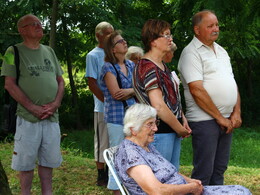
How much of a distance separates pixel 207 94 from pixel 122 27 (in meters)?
7.51

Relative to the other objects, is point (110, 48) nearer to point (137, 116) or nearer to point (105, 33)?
point (105, 33)

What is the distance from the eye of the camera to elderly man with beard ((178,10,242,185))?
4504mm

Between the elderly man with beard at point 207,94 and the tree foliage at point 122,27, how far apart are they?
0.31m

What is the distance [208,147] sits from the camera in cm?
456

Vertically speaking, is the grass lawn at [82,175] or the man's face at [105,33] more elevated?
the man's face at [105,33]

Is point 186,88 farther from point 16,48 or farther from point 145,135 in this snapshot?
point 16,48

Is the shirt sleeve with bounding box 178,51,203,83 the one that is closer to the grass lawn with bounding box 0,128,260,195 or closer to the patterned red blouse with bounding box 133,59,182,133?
the patterned red blouse with bounding box 133,59,182,133

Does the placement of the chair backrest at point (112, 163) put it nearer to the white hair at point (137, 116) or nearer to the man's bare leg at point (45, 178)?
the white hair at point (137, 116)

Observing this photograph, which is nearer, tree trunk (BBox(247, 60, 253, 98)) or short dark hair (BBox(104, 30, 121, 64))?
short dark hair (BBox(104, 30, 121, 64))

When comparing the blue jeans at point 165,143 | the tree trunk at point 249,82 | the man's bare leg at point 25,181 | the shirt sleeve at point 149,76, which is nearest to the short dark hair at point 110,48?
the shirt sleeve at point 149,76

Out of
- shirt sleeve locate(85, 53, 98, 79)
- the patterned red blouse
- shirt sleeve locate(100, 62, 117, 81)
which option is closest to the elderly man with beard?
the patterned red blouse

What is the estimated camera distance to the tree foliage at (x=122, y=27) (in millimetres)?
5227

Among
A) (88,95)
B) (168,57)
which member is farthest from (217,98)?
(88,95)

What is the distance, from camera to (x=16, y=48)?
187 inches
